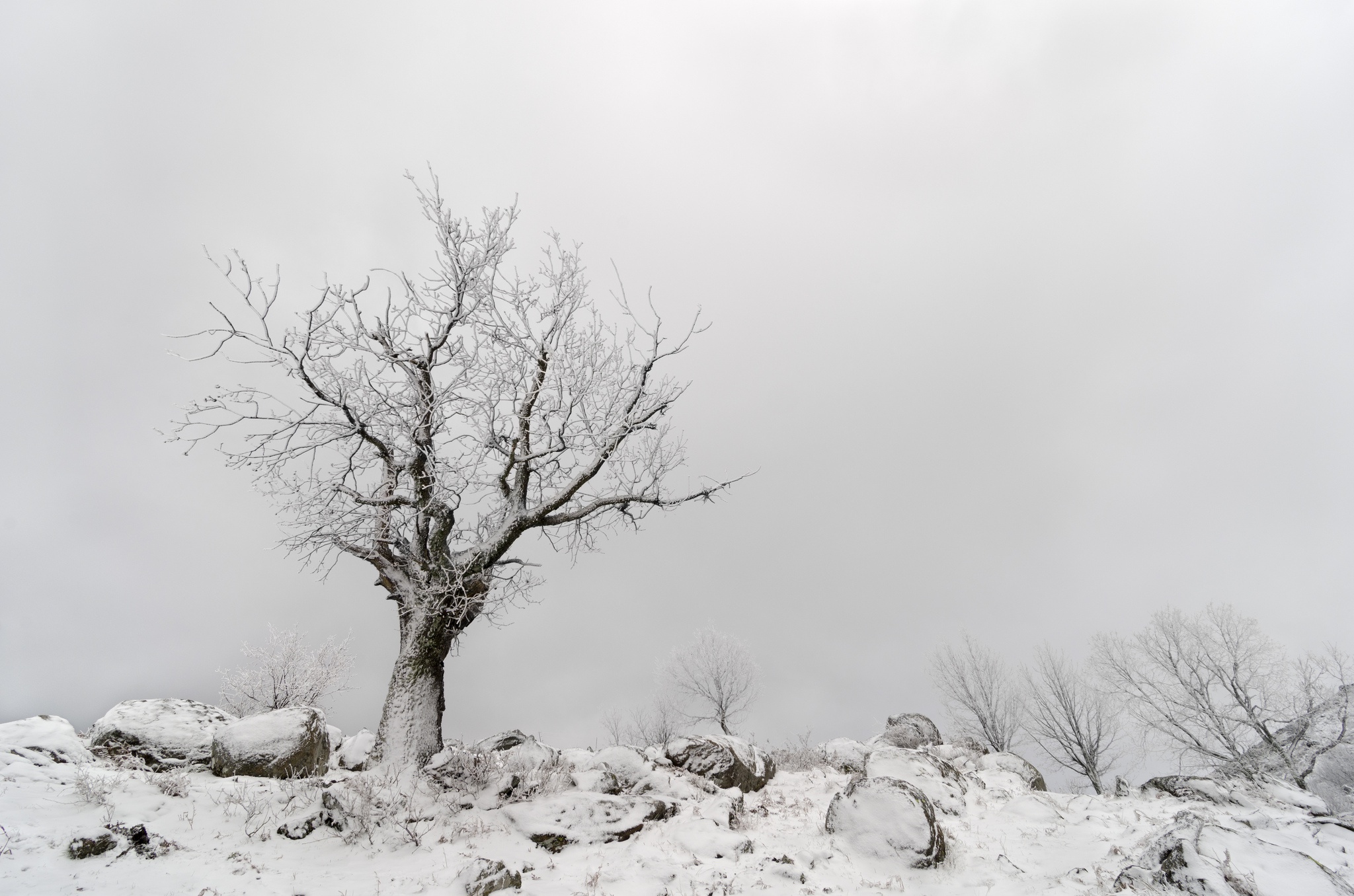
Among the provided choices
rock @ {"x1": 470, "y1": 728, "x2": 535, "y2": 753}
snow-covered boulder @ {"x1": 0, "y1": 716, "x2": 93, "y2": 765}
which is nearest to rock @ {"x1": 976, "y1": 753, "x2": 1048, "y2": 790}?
rock @ {"x1": 470, "y1": 728, "x2": 535, "y2": 753}

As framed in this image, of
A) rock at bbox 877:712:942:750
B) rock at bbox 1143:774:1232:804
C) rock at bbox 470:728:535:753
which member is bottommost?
rock at bbox 1143:774:1232:804

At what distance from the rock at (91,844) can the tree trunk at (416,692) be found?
2687 mm

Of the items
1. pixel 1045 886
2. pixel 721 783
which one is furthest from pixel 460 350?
pixel 1045 886

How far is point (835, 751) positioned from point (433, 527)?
9391mm

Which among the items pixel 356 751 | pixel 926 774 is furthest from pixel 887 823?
pixel 356 751

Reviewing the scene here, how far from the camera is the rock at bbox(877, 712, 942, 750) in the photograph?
45.7 ft

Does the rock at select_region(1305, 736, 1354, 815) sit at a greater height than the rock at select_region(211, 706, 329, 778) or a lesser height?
lesser

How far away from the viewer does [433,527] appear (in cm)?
834

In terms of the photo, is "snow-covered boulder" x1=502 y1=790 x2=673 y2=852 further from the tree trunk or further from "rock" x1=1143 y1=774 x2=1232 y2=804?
"rock" x1=1143 y1=774 x2=1232 y2=804

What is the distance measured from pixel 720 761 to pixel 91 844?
6.71 metres

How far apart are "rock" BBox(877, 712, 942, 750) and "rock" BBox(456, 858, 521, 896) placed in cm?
1187

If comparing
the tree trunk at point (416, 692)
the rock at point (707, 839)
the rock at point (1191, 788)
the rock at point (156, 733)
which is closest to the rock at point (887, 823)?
the rock at point (707, 839)

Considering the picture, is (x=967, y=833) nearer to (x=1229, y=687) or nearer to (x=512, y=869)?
(x=512, y=869)

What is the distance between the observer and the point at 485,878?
14.5 ft
